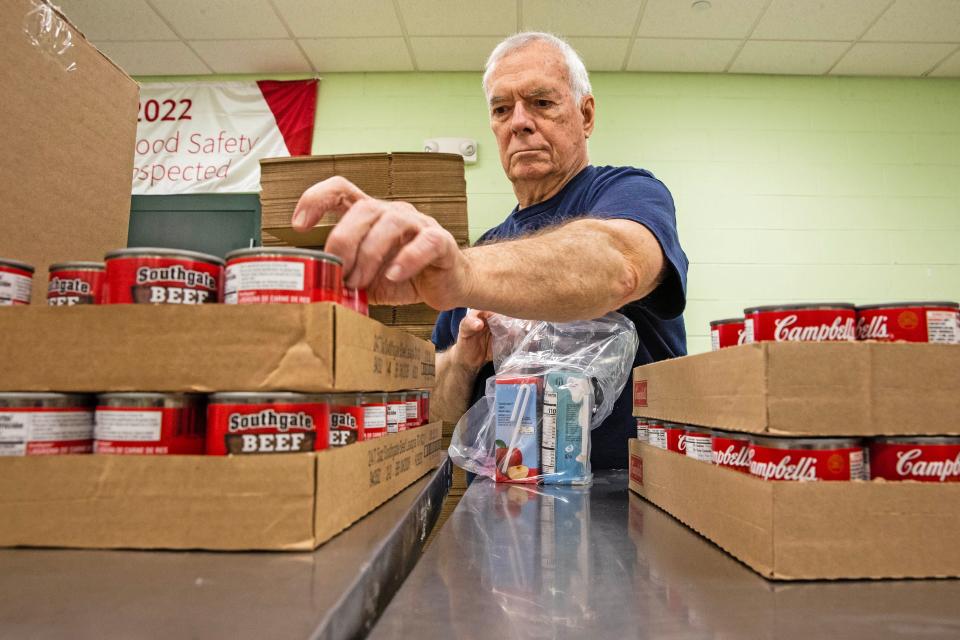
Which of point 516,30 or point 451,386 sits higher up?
point 516,30

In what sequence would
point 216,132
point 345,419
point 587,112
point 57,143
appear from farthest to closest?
1. point 216,132
2. point 587,112
3. point 57,143
4. point 345,419

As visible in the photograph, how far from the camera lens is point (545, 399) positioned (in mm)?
1109

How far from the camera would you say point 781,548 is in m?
0.58

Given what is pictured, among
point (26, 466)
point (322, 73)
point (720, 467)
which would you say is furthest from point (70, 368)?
point (322, 73)

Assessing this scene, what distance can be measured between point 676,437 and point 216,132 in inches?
151

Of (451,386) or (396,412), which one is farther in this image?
(451,386)

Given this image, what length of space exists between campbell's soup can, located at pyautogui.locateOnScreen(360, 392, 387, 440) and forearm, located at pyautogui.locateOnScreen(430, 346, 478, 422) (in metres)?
0.76

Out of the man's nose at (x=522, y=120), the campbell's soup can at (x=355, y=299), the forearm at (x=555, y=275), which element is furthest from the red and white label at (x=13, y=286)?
the man's nose at (x=522, y=120)

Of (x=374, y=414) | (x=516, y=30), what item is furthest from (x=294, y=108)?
(x=374, y=414)

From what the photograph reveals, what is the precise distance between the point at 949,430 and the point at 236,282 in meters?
0.75

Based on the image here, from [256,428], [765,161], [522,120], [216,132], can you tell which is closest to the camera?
[256,428]

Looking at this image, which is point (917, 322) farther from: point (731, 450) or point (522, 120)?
point (522, 120)

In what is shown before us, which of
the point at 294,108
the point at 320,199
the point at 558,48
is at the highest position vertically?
the point at 294,108

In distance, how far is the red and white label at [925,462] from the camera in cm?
60
